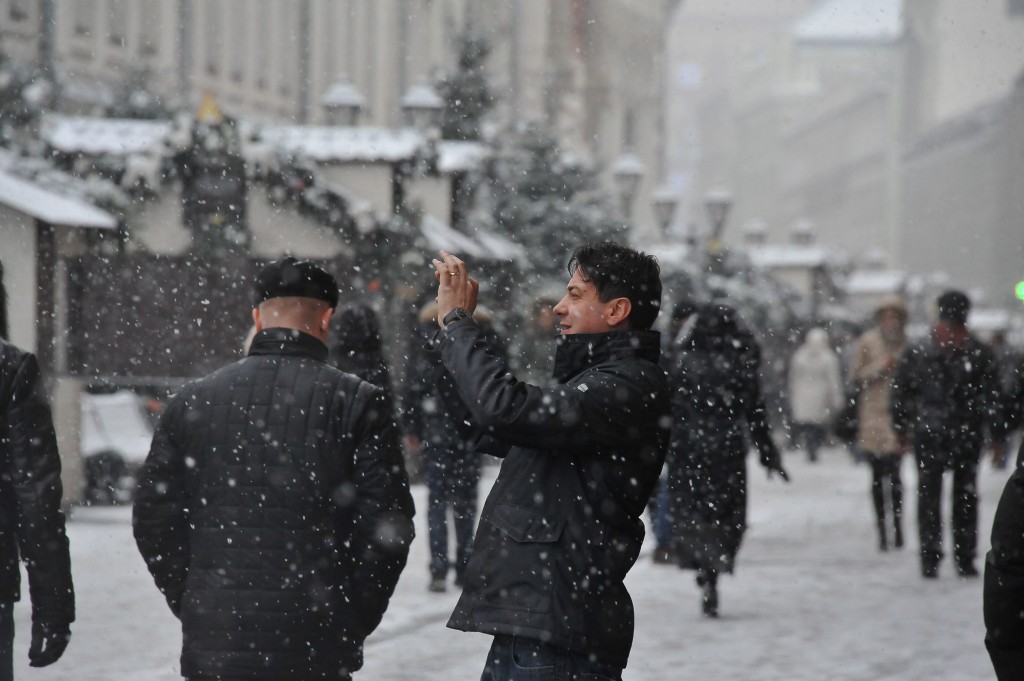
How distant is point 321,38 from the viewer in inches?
1435

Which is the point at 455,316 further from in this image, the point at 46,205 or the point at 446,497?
the point at 46,205

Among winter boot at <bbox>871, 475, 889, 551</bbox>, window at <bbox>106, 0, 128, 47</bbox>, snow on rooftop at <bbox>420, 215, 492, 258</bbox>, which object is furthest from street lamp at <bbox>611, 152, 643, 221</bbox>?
winter boot at <bbox>871, 475, 889, 551</bbox>

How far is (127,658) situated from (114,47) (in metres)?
20.4

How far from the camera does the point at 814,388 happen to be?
2575 centimetres

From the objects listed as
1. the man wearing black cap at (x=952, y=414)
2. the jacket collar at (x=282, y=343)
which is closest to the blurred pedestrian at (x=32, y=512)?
the jacket collar at (x=282, y=343)

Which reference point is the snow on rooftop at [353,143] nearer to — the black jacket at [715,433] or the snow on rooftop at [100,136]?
the snow on rooftop at [100,136]

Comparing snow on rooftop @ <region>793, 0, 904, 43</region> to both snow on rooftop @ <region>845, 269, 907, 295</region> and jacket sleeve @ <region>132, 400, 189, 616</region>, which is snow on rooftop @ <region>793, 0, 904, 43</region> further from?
jacket sleeve @ <region>132, 400, 189, 616</region>

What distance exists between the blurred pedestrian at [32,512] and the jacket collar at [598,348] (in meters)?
1.37

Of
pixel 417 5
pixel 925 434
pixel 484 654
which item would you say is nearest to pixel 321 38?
pixel 417 5

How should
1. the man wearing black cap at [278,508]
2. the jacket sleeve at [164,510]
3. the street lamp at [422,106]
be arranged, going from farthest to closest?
the street lamp at [422,106]
the jacket sleeve at [164,510]
the man wearing black cap at [278,508]

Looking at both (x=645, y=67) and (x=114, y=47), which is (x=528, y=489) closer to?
(x=114, y=47)

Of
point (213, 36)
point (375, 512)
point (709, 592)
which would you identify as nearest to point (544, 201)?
point (213, 36)

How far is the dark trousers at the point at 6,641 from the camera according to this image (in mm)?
4965

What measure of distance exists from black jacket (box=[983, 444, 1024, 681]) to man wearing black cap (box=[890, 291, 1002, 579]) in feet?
26.7
